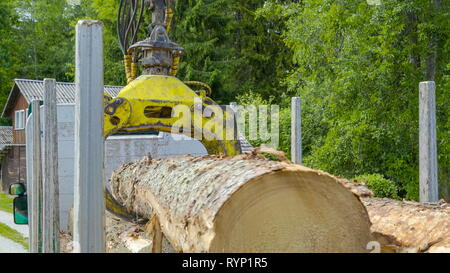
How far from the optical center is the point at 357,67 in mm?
9766

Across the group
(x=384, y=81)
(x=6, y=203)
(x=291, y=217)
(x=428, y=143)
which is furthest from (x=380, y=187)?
(x=6, y=203)

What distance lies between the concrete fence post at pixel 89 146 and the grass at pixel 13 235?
17.4 feet

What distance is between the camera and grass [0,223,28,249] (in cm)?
708

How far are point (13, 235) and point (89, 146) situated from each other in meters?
6.42

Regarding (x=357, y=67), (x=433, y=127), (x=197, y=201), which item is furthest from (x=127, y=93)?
(x=357, y=67)

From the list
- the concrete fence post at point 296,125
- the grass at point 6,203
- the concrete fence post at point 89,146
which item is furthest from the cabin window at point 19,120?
the concrete fence post at point 89,146

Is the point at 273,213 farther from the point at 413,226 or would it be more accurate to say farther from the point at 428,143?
the point at 428,143

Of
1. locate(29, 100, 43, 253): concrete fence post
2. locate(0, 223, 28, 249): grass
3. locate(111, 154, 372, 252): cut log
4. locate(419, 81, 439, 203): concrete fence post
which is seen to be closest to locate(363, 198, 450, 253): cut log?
locate(111, 154, 372, 252): cut log

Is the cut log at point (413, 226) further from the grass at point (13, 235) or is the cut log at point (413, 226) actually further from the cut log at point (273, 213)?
the grass at point (13, 235)

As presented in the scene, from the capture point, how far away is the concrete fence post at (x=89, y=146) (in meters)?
1.90

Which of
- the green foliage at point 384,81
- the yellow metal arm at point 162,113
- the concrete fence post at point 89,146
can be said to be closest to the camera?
the concrete fence post at point 89,146

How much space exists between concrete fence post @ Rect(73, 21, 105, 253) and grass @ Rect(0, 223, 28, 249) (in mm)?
5304

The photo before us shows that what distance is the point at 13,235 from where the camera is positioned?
7.59 meters

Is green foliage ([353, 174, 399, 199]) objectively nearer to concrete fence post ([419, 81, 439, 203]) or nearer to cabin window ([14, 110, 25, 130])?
concrete fence post ([419, 81, 439, 203])
